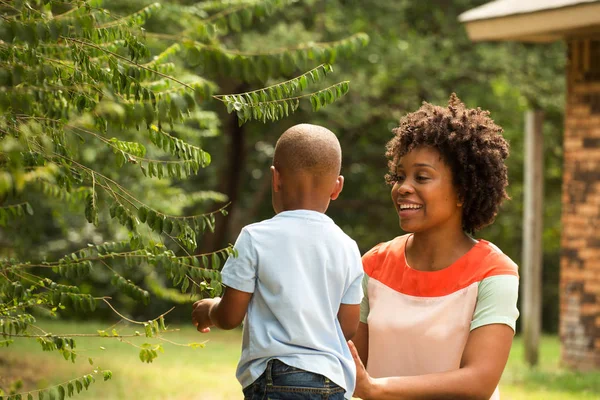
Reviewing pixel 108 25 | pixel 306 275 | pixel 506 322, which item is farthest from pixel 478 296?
pixel 108 25

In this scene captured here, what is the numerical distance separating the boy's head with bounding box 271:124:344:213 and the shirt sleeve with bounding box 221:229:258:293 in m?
0.19

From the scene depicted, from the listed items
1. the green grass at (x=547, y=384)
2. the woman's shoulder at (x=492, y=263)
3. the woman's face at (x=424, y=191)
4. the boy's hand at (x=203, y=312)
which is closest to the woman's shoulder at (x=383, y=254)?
the woman's face at (x=424, y=191)

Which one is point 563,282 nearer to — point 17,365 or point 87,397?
point 87,397

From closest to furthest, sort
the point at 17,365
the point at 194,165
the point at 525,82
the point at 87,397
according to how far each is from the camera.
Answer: the point at 194,165, the point at 87,397, the point at 17,365, the point at 525,82

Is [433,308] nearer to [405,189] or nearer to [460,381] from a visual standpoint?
[460,381]

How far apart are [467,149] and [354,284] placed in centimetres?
68

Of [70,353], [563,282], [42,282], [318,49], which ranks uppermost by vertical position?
[318,49]

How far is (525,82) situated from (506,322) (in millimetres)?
13726

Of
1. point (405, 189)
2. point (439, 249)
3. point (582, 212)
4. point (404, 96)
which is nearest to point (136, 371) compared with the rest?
point (582, 212)

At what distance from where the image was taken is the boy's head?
2672 millimetres

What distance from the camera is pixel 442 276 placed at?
3064 millimetres

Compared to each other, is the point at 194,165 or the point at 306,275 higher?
the point at 194,165

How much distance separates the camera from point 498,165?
3.18m

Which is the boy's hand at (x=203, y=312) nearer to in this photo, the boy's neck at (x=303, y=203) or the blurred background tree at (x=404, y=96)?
the boy's neck at (x=303, y=203)
